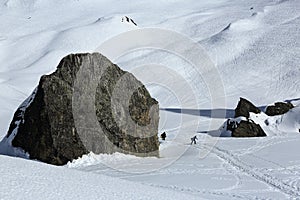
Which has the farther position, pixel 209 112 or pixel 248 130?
pixel 209 112

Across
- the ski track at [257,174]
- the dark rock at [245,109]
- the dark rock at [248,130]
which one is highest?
the dark rock at [245,109]

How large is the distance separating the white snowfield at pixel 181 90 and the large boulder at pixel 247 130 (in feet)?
2.70

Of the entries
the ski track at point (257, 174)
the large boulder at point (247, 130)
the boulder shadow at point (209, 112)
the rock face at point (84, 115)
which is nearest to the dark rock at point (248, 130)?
the large boulder at point (247, 130)

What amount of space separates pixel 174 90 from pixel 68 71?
22.5 metres

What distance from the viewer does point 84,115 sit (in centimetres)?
1599

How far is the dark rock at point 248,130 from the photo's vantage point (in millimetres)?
23844

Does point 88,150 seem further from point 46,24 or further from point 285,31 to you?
point 46,24

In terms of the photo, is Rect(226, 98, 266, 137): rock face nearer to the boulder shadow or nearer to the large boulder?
the large boulder

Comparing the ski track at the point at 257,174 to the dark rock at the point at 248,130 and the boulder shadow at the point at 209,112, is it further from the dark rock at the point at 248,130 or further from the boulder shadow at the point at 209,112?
the boulder shadow at the point at 209,112

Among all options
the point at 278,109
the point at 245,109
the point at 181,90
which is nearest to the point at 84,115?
the point at 245,109

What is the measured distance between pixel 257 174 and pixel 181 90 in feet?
84.9

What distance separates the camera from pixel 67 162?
1509 cm

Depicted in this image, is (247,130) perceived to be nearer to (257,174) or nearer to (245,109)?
(245,109)

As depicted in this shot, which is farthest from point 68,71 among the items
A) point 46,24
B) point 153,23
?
point 46,24
